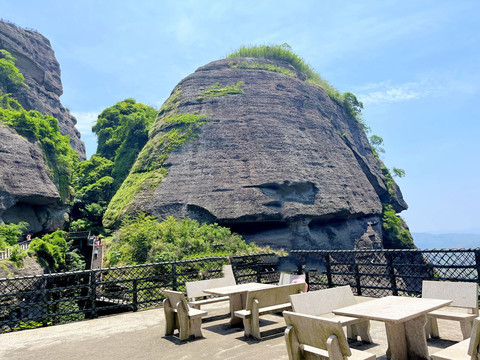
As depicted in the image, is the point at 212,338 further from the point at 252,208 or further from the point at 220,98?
the point at 220,98

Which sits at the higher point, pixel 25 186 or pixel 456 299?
pixel 25 186

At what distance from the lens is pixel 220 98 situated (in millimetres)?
33375

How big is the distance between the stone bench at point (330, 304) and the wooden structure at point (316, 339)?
0.88m

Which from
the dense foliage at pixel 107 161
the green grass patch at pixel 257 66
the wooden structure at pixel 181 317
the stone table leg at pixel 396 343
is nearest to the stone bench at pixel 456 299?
the stone table leg at pixel 396 343

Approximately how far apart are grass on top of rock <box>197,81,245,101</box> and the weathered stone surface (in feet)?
49.5

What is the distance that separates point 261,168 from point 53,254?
1567cm

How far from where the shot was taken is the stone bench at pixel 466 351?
2.67m

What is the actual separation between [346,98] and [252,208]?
24.5m

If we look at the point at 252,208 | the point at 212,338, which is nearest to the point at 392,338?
the point at 212,338

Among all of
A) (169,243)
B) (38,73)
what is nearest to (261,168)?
(169,243)

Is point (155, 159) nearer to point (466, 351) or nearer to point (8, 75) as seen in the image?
point (8, 75)

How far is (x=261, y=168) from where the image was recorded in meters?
28.3

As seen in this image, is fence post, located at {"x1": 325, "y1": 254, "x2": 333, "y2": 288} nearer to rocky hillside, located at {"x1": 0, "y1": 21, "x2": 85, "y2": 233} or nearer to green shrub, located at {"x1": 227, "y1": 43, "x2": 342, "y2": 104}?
rocky hillside, located at {"x1": 0, "y1": 21, "x2": 85, "y2": 233}

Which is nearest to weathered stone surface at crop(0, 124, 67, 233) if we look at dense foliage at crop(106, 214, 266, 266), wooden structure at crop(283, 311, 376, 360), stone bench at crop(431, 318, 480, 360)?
dense foliage at crop(106, 214, 266, 266)
